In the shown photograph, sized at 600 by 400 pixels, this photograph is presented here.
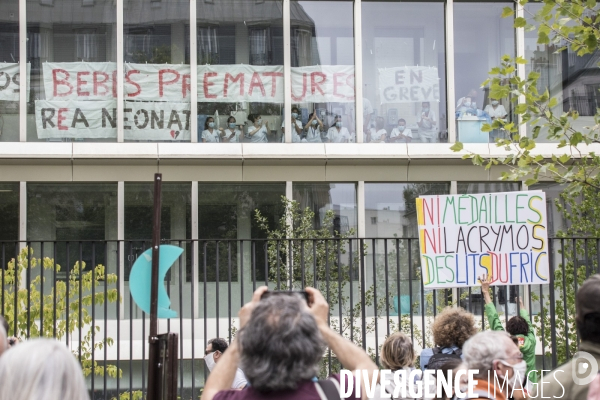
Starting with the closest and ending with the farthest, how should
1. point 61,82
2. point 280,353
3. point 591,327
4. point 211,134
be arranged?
1. point 280,353
2. point 591,327
3. point 61,82
4. point 211,134

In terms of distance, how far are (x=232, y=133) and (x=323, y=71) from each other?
2132 mm

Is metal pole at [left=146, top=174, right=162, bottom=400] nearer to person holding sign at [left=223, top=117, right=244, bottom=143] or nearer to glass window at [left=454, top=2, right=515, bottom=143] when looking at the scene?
person holding sign at [left=223, top=117, right=244, bottom=143]

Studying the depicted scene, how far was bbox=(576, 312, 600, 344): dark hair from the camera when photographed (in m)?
3.40

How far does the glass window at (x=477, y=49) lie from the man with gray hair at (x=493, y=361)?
11.6m

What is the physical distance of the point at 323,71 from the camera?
1531cm

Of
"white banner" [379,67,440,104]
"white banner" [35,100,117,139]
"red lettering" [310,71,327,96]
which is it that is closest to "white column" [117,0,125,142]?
"white banner" [35,100,117,139]

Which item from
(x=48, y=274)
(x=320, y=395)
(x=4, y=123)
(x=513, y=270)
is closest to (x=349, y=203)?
(x=48, y=274)

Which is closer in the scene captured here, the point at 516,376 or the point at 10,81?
the point at 516,376

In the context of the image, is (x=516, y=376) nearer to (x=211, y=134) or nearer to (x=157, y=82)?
(x=211, y=134)

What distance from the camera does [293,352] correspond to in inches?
121

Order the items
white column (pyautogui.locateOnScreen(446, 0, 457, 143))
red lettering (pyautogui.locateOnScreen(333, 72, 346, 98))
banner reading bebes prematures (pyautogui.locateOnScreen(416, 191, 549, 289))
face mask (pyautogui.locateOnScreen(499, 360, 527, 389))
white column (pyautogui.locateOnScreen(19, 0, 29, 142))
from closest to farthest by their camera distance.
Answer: face mask (pyautogui.locateOnScreen(499, 360, 527, 389)) → banner reading bebes prematures (pyautogui.locateOnScreen(416, 191, 549, 289)) → white column (pyautogui.locateOnScreen(19, 0, 29, 142)) → red lettering (pyautogui.locateOnScreen(333, 72, 346, 98)) → white column (pyautogui.locateOnScreen(446, 0, 457, 143))

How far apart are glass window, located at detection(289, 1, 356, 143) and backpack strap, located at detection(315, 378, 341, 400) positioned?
39.8 feet

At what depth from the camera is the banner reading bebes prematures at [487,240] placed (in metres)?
7.29

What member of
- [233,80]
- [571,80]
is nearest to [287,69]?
[233,80]
